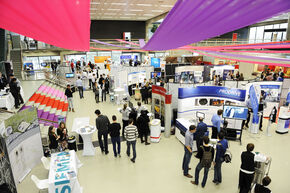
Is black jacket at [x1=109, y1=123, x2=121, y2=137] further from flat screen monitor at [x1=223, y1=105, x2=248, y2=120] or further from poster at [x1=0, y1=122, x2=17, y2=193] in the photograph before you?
flat screen monitor at [x1=223, y1=105, x2=248, y2=120]

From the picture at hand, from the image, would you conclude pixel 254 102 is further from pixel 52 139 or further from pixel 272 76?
pixel 272 76

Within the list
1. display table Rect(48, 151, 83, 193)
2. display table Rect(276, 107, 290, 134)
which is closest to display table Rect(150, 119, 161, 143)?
display table Rect(48, 151, 83, 193)

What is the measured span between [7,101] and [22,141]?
94.7 inches

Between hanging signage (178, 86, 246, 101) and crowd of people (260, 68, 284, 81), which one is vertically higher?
crowd of people (260, 68, 284, 81)

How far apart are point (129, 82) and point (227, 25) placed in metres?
9.42

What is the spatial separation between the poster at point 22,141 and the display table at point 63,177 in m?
1.02

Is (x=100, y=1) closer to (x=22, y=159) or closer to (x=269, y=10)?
(x=22, y=159)

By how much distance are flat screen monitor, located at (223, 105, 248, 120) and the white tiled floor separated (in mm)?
843

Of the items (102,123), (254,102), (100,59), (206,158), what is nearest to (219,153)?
(206,158)

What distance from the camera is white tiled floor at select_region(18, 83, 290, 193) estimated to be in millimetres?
4160

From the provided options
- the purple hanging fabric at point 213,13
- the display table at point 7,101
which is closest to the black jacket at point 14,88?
the display table at point 7,101

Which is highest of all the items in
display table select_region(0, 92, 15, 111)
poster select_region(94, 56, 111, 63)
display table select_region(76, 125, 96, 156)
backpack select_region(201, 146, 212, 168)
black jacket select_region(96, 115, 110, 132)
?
poster select_region(94, 56, 111, 63)

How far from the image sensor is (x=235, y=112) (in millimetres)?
6027

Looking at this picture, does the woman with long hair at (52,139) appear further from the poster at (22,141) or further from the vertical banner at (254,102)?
the vertical banner at (254,102)
